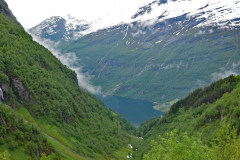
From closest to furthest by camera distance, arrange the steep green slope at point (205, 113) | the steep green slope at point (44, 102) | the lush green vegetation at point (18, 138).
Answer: the lush green vegetation at point (18, 138) → the steep green slope at point (44, 102) → the steep green slope at point (205, 113)

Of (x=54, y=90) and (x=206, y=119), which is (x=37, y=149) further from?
(x=206, y=119)

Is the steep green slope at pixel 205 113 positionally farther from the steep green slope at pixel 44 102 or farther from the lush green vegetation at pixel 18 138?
the lush green vegetation at pixel 18 138

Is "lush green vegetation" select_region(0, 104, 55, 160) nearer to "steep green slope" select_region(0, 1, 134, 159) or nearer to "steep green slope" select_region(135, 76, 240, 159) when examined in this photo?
"steep green slope" select_region(0, 1, 134, 159)

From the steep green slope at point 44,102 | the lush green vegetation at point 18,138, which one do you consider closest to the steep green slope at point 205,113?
the steep green slope at point 44,102

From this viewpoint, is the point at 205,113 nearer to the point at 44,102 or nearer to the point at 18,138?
the point at 44,102

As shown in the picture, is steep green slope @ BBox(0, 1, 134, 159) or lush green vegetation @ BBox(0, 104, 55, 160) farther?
steep green slope @ BBox(0, 1, 134, 159)

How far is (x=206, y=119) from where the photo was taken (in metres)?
104

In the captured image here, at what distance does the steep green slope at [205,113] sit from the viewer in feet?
295

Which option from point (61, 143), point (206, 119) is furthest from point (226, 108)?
point (61, 143)

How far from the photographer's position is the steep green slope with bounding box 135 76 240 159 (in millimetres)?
89863

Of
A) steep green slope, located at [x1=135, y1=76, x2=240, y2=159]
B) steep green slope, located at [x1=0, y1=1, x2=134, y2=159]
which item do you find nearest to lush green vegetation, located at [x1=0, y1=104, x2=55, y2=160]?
steep green slope, located at [x1=0, y1=1, x2=134, y2=159]

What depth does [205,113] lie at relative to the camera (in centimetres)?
10812

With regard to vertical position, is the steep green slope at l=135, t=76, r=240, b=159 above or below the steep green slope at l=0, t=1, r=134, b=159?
below

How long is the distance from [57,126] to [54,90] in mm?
18765
